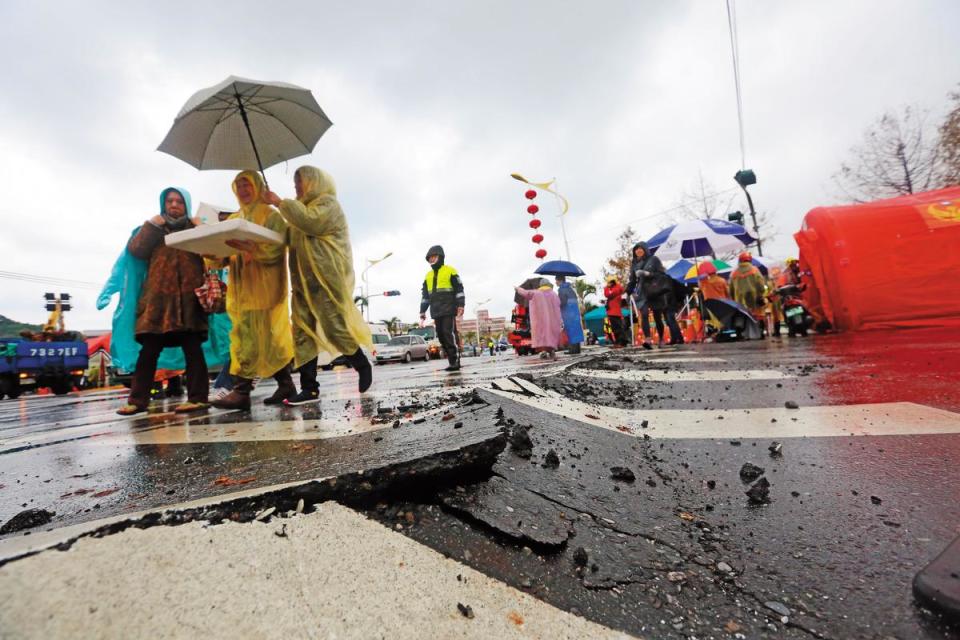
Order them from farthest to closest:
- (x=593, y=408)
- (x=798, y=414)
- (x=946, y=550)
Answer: (x=593, y=408), (x=798, y=414), (x=946, y=550)

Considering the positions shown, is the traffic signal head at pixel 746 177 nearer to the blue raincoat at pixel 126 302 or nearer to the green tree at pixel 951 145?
the green tree at pixel 951 145

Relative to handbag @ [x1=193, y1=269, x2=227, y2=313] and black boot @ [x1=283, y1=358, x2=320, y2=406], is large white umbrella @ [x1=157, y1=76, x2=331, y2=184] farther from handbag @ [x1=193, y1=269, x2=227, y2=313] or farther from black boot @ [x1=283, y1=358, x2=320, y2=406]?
black boot @ [x1=283, y1=358, x2=320, y2=406]

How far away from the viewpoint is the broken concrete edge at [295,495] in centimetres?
74

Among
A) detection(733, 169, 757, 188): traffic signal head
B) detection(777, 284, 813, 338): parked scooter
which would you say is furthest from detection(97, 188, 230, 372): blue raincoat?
detection(733, 169, 757, 188): traffic signal head

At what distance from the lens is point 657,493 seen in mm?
1214

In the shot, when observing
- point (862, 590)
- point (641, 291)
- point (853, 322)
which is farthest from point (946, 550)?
point (853, 322)

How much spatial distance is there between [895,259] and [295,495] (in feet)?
31.2

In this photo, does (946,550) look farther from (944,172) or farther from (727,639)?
(944,172)

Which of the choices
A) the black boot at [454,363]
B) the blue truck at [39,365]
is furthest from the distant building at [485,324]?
the black boot at [454,363]

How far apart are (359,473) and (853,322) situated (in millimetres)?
9691

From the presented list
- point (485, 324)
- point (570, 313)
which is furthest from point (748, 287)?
point (485, 324)

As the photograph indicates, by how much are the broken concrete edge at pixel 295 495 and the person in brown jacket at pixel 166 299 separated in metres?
2.92

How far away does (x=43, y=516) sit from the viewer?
1.08 meters

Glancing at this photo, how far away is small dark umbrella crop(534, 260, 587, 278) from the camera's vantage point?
38.2 feet
